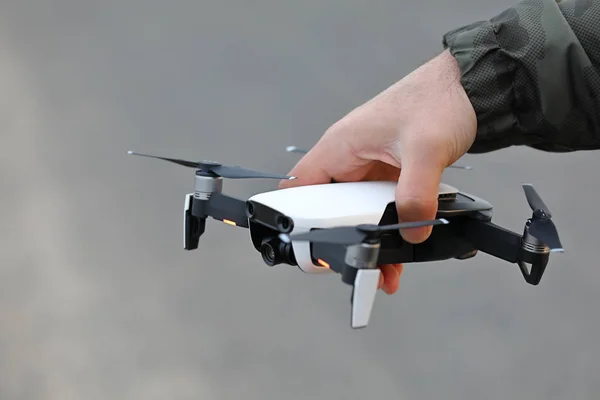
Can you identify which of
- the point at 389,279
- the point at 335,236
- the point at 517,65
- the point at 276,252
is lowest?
the point at 389,279

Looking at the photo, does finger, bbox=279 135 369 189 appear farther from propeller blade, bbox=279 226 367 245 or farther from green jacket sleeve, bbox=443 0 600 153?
propeller blade, bbox=279 226 367 245

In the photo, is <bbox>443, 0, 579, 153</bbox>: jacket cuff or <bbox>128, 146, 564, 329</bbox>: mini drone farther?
<bbox>443, 0, 579, 153</bbox>: jacket cuff

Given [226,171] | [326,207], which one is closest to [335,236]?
[326,207]

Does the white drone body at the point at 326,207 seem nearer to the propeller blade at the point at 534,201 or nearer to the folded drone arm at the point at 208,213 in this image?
the folded drone arm at the point at 208,213

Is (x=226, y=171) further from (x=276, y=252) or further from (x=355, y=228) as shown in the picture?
(x=355, y=228)

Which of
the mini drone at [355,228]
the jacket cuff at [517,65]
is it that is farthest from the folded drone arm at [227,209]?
the jacket cuff at [517,65]

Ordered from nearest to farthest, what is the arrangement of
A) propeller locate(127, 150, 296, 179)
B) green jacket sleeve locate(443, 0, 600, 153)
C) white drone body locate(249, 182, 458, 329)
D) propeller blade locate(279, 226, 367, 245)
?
propeller blade locate(279, 226, 367, 245)
white drone body locate(249, 182, 458, 329)
green jacket sleeve locate(443, 0, 600, 153)
propeller locate(127, 150, 296, 179)

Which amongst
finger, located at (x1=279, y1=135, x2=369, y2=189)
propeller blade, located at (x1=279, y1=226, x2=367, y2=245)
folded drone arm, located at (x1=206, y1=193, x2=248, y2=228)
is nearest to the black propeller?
propeller blade, located at (x1=279, y1=226, x2=367, y2=245)

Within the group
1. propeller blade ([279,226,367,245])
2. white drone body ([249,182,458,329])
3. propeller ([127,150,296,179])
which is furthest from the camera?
propeller ([127,150,296,179])

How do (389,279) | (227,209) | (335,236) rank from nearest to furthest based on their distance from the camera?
1. (335,236)
2. (227,209)
3. (389,279)
